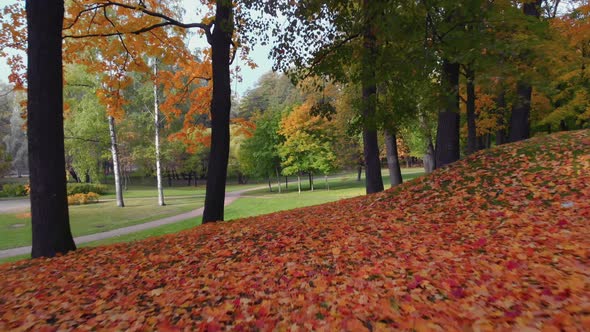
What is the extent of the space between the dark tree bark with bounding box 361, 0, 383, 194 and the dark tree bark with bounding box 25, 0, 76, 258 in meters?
5.46

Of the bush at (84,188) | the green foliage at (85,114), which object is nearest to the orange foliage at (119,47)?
the green foliage at (85,114)

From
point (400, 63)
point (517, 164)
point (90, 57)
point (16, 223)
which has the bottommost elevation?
point (16, 223)

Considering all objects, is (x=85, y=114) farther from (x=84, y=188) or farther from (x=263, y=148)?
(x=263, y=148)

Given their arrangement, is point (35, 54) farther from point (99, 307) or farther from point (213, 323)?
point (213, 323)

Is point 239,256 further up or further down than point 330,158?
further down

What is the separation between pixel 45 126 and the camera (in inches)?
210

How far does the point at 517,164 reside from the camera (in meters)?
6.77

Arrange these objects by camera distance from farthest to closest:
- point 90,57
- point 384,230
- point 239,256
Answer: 1. point 90,57
2. point 384,230
3. point 239,256

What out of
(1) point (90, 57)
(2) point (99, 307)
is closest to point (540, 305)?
(2) point (99, 307)

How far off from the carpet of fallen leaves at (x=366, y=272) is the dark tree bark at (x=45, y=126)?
558 mm

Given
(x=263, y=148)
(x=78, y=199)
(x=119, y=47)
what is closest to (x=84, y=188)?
(x=78, y=199)

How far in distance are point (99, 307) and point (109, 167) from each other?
63.1 metres

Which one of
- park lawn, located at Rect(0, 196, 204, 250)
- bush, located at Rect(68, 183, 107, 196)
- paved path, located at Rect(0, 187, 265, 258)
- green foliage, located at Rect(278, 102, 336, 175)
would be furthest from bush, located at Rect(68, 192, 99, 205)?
green foliage, located at Rect(278, 102, 336, 175)

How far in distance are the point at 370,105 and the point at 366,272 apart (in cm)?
582
